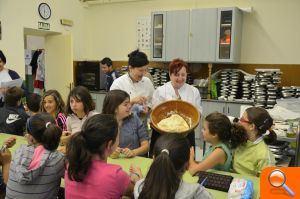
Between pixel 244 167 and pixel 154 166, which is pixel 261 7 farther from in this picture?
pixel 154 166

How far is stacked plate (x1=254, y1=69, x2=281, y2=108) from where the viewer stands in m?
4.27

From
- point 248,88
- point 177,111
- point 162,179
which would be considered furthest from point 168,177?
point 248,88

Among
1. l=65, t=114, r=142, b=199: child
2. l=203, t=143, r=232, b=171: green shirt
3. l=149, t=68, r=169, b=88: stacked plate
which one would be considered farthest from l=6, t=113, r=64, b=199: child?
l=149, t=68, r=169, b=88: stacked plate

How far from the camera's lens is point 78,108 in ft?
7.55

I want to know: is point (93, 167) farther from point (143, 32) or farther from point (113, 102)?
point (143, 32)

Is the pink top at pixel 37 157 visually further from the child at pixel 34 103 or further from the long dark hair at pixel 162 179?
the child at pixel 34 103

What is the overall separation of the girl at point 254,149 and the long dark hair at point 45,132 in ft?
3.67

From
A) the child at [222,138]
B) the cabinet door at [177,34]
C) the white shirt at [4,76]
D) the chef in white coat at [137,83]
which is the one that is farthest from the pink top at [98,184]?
the cabinet door at [177,34]

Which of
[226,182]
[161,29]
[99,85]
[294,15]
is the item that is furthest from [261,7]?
[226,182]

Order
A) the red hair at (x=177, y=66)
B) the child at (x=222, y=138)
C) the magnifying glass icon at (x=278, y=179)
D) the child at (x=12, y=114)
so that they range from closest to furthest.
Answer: the magnifying glass icon at (x=278, y=179) < the child at (x=222, y=138) < the red hair at (x=177, y=66) < the child at (x=12, y=114)

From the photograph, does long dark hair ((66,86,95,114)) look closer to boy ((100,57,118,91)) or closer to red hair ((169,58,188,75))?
red hair ((169,58,188,75))

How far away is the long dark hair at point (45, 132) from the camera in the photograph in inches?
62.3

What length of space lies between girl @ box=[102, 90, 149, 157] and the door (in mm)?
3480

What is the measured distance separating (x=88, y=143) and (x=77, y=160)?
10 centimetres
